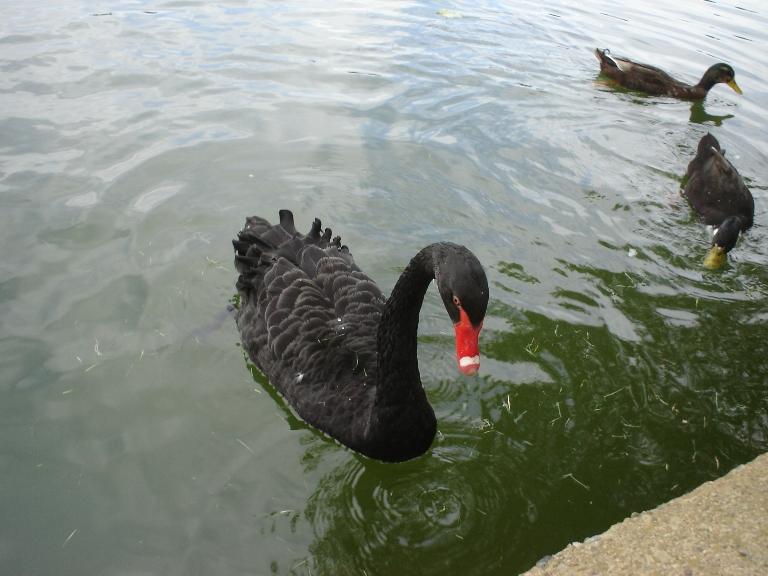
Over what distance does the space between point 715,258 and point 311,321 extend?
367cm

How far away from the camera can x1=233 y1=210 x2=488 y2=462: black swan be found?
286cm

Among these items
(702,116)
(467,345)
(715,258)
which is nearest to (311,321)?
(467,345)

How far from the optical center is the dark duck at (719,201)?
573 cm

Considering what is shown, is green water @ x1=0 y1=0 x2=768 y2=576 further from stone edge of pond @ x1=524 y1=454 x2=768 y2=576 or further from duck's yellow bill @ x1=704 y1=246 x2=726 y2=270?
stone edge of pond @ x1=524 y1=454 x2=768 y2=576

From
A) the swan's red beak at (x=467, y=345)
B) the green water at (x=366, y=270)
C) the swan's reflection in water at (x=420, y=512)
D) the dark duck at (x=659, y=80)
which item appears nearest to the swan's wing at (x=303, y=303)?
the green water at (x=366, y=270)

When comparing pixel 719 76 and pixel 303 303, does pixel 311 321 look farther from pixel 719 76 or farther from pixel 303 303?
pixel 719 76

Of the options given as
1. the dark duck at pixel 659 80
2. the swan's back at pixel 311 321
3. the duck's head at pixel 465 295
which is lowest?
the swan's back at pixel 311 321

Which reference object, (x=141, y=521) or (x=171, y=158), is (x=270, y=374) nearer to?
(x=141, y=521)

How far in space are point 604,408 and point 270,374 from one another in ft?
6.96

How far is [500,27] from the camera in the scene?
38.3ft

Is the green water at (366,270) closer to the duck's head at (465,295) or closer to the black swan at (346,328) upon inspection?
the black swan at (346,328)

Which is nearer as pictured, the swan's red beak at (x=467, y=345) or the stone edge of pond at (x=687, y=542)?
the stone edge of pond at (x=687, y=542)

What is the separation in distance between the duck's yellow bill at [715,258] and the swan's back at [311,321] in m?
3.08

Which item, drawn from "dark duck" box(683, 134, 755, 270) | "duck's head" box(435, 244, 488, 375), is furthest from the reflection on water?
"duck's head" box(435, 244, 488, 375)
